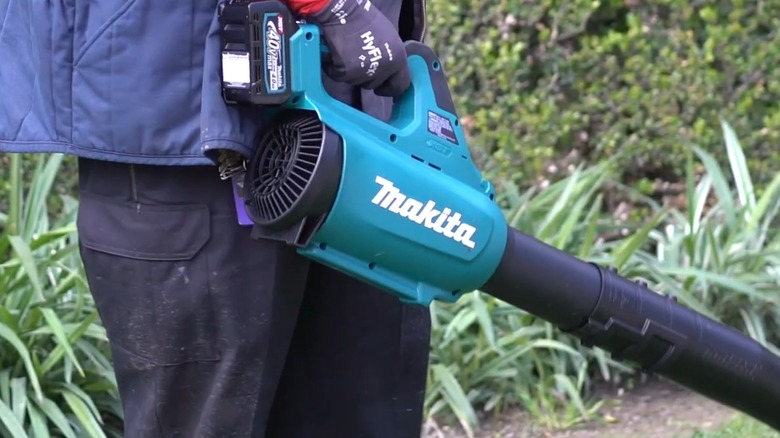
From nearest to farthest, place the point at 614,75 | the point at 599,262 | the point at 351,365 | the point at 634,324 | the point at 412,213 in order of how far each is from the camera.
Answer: the point at 412,213 < the point at 634,324 < the point at 351,365 < the point at 599,262 < the point at 614,75

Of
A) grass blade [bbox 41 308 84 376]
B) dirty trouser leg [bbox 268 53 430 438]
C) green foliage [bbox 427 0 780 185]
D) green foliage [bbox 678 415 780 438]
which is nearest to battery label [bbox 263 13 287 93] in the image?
dirty trouser leg [bbox 268 53 430 438]

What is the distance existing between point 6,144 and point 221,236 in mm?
406

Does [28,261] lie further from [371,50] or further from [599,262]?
[599,262]

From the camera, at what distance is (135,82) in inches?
80.6

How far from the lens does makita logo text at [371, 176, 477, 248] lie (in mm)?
2068

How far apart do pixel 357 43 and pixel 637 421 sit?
7.64 ft

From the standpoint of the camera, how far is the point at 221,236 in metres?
2.14

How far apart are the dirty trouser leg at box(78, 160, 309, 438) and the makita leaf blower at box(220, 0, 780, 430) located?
88 millimetres

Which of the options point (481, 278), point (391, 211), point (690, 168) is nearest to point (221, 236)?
point (391, 211)

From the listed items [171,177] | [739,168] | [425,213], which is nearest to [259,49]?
[171,177]

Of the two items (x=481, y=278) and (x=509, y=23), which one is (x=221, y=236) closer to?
(x=481, y=278)

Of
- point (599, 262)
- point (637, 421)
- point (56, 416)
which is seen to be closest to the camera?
point (56, 416)

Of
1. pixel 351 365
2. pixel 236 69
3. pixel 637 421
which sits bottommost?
pixel 637 421

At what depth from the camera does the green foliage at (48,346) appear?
335cm
